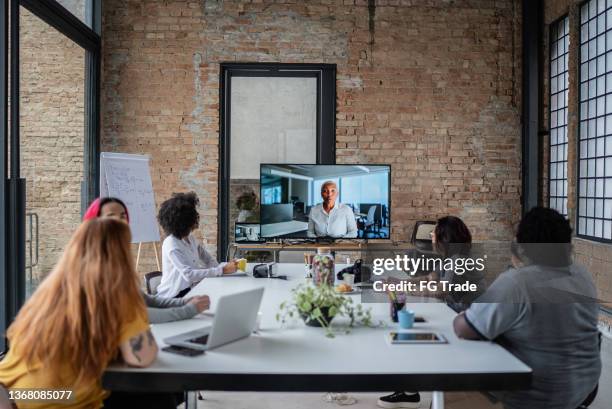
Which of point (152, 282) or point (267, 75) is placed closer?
point (152, 282)

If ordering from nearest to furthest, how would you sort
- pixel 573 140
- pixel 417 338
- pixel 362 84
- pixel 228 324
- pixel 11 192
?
pixel 228 324 < pixel 417 338 < pixel 11 192 < pixel 573 140 < pixel 362 84

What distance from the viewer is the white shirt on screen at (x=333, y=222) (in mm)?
6066

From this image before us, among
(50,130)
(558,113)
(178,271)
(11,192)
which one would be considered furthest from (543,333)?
(558,113)

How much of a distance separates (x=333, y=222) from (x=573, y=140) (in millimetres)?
2612

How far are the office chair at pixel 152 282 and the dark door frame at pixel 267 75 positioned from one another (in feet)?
9.16

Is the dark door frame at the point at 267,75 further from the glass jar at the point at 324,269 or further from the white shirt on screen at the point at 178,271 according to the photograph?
the glass jar at the point at 324,269

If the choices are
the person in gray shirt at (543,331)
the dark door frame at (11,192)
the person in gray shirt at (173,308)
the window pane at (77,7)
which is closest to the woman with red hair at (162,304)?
the person in gray shirt at (173,308)

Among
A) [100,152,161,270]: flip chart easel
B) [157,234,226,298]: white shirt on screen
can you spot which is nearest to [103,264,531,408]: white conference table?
[157,234,226,298]: white shirt on screen

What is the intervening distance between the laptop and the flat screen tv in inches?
157

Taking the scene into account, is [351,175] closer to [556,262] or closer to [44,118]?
[44,118]

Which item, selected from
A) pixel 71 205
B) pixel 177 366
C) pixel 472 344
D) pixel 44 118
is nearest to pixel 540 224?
pixel 472 344

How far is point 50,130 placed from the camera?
5234 mm

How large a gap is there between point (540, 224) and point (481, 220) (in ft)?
14.7

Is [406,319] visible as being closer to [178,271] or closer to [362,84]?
[178,271]
